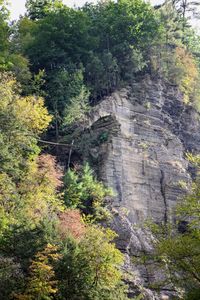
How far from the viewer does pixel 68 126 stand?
102ft

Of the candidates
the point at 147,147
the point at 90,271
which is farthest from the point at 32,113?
the point at 90,271

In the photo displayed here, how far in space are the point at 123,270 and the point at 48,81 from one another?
51.6 ft

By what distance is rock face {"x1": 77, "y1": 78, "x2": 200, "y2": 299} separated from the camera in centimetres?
A: 2656

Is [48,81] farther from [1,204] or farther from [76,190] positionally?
[1,204]

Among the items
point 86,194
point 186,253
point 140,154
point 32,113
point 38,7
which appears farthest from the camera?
point 38,7

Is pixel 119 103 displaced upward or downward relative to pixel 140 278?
upward

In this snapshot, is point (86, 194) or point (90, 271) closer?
point (90, 271)

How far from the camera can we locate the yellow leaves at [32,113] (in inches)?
1027

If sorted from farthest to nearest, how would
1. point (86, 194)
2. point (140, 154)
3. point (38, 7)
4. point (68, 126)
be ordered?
point (38, 7), point (68, 126), point (140, 154), point (86, 194)

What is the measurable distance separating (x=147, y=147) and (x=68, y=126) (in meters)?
5.49

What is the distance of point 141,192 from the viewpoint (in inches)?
1145

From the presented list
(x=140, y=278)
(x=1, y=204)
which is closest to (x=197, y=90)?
(x=140, y=278)

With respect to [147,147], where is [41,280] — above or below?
below

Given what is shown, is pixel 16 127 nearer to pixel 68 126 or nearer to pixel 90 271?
pixel 68 126
